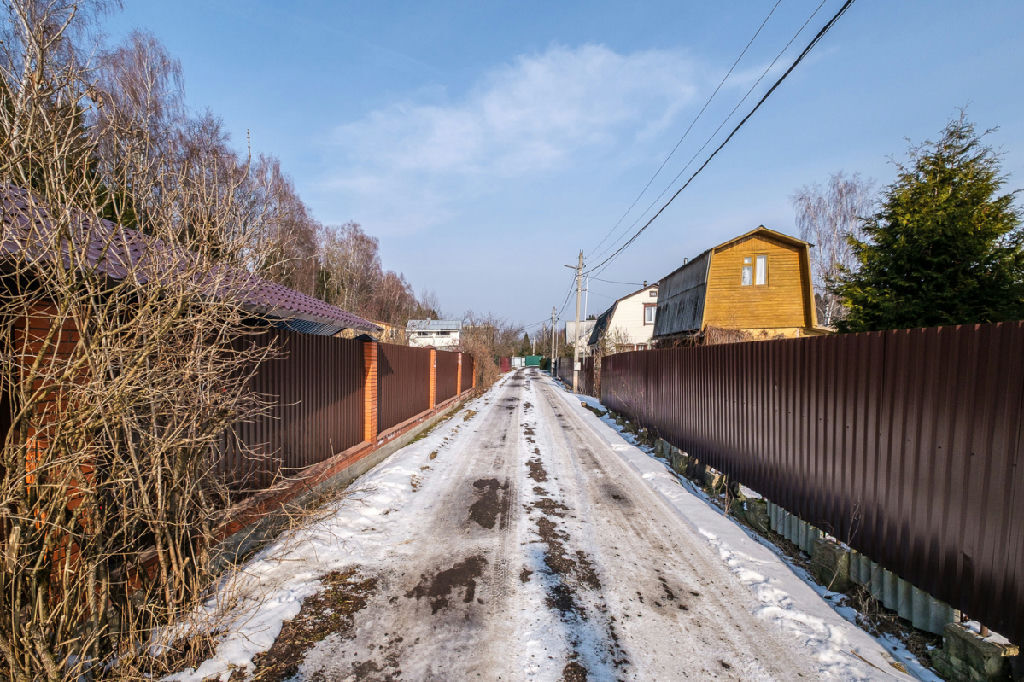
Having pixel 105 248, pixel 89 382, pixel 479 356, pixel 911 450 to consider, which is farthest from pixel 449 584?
pixel 479 356

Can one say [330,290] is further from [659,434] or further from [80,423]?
[80,423]

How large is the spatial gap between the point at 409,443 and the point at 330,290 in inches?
1084

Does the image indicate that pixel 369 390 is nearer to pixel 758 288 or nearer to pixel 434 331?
pixel 758 288

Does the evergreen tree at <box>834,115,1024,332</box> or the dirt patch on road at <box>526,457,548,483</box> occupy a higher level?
the evergreen tree at <box>834,115,1024,332</box>

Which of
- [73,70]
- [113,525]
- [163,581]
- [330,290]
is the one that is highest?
[330,290]

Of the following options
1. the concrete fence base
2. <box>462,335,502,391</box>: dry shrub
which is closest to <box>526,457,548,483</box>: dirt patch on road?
the concrete fence base

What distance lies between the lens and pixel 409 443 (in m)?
9.65

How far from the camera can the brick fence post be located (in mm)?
7676

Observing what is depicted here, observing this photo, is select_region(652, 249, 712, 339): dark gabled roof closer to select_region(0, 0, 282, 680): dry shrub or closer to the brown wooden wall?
the brown wooden wall

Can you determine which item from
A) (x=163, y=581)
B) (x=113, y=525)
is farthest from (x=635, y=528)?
(x=113, y=525)

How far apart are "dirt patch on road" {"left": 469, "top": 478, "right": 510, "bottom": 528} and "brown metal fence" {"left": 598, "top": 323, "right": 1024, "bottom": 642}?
2974 millimetres

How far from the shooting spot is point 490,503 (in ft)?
18.5

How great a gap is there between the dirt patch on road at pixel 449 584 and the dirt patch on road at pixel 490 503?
95 cm

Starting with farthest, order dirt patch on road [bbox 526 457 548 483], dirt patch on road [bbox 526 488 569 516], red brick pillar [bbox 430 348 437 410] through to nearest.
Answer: red brick pillar [bbox 430 348 437 410], dirt patch on road [bbox 526 457 548 483], dirt patch on road [bbox 526 488 569 516]
